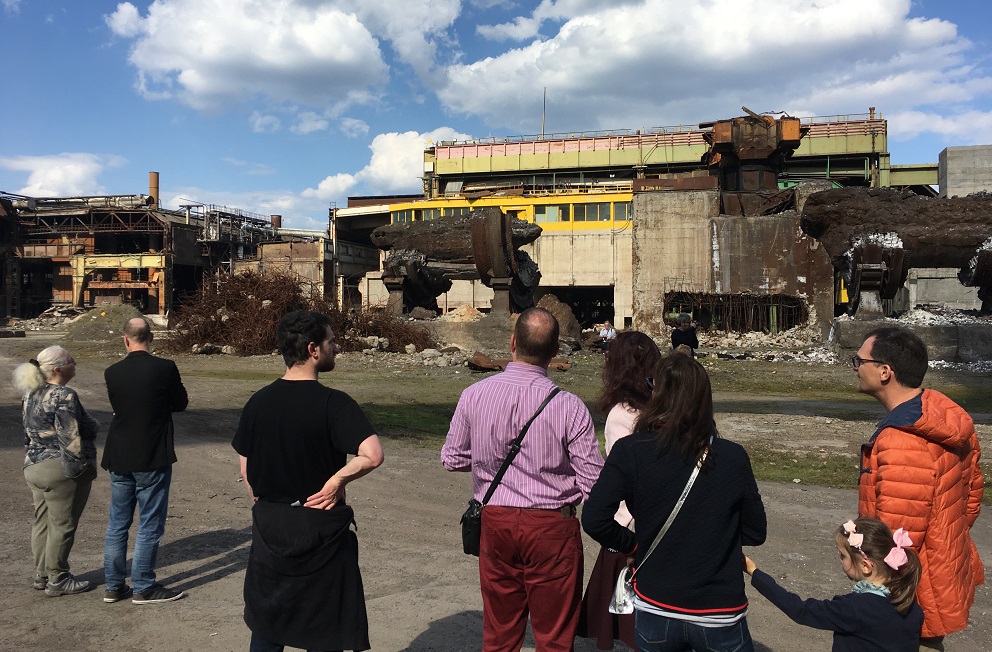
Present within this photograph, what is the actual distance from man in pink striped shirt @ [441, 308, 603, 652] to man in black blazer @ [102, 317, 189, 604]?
228 cm

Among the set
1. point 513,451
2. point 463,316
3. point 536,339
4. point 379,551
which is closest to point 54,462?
point 379,551

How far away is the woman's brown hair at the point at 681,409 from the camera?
2463 mm

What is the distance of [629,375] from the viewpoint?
3.20 m

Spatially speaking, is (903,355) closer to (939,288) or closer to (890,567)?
(890,567)

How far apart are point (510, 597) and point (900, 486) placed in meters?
1.52

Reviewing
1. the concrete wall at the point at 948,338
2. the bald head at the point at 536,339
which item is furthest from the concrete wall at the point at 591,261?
the bald head at the point at 536,339

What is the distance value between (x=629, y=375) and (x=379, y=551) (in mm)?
2885

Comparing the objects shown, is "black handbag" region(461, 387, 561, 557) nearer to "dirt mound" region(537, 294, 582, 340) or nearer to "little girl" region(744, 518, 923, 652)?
"little girl" region(744, 518, 923, 652)

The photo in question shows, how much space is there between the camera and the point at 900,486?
2.57 m

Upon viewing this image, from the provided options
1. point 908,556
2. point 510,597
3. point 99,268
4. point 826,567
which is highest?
point 99,268

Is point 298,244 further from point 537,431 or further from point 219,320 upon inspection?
point 537,431

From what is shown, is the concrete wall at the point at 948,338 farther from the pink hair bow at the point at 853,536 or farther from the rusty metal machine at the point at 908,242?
the pink hair bow at the point at 853,536

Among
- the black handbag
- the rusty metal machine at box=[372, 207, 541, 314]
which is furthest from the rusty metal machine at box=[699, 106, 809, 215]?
the black handbag

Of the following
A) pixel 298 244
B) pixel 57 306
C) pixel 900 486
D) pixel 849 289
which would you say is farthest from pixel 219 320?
pixel 57 306
